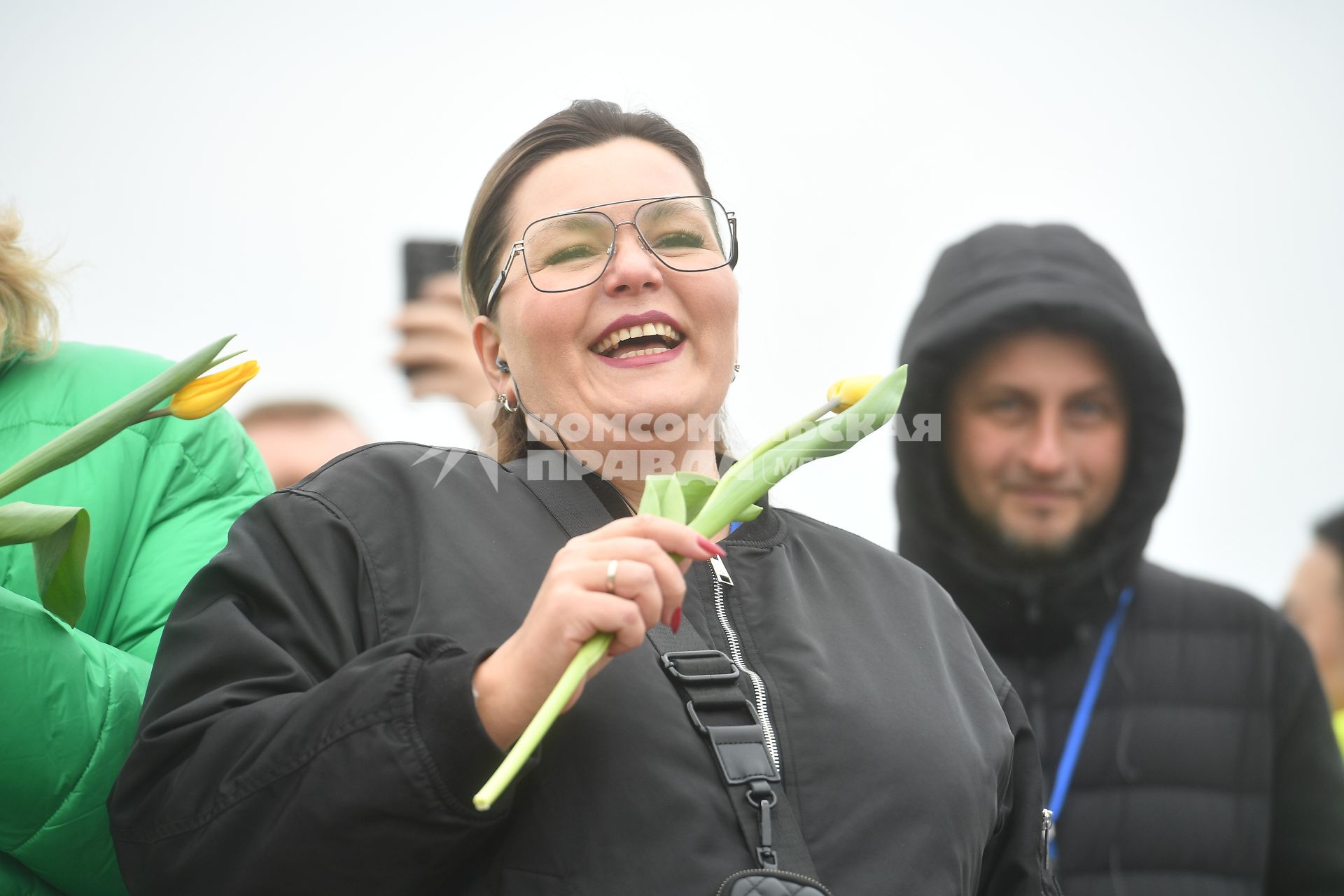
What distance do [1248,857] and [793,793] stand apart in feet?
4.99

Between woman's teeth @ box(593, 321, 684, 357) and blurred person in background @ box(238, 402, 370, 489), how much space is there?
1.99m

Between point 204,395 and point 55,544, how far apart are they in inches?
10.4

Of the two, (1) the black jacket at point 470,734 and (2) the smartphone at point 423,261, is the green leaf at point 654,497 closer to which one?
(1) the black jacket at point 470,734

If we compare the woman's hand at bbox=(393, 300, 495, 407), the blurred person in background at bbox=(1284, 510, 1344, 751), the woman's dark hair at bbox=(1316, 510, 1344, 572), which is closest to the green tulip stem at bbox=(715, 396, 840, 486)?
the woman's hand at bbox=(393, 300, 495, 407)

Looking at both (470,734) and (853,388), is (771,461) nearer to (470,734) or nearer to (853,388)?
(853,388)

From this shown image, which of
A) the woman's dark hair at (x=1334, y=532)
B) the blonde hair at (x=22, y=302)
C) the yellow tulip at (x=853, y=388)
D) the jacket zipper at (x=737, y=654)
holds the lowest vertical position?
the woman's dark hair at (x=1334, y=532)

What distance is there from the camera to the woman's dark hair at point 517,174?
2.08m

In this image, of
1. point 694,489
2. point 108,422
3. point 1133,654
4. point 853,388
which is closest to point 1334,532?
point 1133,654

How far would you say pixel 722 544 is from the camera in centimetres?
187

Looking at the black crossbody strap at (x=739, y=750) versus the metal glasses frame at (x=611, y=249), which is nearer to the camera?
the black crossbody strap at (x=739, y=750)

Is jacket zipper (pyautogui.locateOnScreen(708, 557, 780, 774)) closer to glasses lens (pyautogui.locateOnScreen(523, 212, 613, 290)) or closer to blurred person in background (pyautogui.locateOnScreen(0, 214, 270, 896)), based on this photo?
glasses lens (pyautogui.locateOnScreen(523, 212, 613, 290))

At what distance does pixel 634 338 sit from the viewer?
6.29ft

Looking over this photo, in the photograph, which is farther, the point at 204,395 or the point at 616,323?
the point at 616,323

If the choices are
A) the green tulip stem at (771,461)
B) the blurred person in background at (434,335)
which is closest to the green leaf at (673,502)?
the green tulip stem at (771,461)
